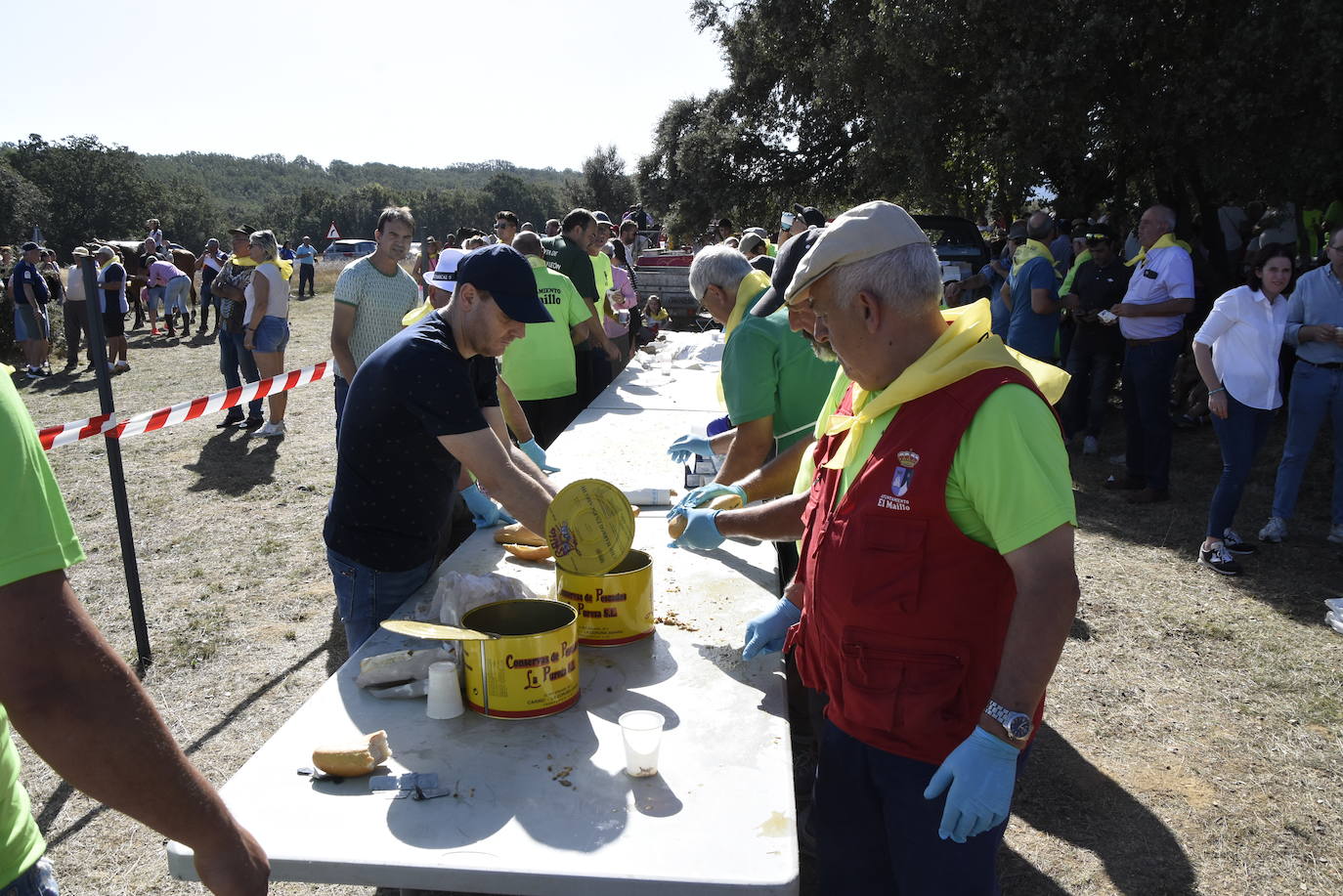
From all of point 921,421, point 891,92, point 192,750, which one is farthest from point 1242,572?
point 891,92

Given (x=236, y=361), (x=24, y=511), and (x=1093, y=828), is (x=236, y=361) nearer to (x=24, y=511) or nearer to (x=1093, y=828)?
(x=1093, y=828)

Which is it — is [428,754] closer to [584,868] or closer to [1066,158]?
[584,868]

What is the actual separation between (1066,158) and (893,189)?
12.4 feet

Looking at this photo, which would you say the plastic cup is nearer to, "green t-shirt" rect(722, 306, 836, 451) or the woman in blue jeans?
"green t-shirt" rect(722, 306, 836, 451)

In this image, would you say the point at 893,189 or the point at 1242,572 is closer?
the point at 1242,572

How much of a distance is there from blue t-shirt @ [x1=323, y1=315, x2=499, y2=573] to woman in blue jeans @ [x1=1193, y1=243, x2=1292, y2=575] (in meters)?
4.55

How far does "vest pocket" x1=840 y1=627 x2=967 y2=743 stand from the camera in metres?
1.66

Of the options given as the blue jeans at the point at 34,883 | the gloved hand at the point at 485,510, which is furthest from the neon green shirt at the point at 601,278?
the blue jeans at the point at 34,883

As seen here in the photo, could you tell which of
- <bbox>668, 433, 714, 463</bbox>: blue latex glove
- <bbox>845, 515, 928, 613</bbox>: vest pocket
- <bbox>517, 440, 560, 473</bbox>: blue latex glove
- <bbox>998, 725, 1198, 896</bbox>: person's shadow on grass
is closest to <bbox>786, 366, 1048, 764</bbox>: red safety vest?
<bbox>845, 515, 928, 613</bbox>: vest pocket

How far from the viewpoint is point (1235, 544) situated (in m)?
5.67

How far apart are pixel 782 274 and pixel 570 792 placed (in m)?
1.85

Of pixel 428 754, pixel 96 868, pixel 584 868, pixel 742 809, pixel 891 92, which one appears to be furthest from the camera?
pixel 891 92

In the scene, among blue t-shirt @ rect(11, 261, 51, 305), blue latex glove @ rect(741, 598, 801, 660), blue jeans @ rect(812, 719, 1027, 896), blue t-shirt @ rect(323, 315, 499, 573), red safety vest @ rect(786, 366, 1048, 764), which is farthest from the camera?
blue t-shirt @ rect(11, 261, 51, 305)

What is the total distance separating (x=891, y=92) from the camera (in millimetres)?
11766
